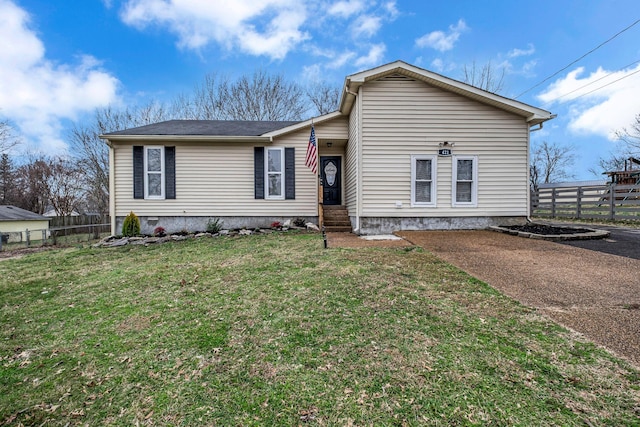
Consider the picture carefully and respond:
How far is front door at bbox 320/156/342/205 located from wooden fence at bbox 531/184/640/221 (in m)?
10.5

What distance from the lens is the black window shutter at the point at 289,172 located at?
10.2m

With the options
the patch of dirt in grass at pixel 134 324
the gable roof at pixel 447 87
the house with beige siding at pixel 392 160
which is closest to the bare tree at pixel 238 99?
the house with beige siding at pixel 392 160

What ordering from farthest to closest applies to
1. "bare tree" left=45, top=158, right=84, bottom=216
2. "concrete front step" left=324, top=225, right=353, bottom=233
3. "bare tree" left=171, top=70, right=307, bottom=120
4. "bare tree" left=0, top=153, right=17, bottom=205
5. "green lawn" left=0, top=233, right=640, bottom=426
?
"bare tree" left=0, top=153, right=17, bottom=205 → "bare tree" left=45, top=158, right=84, bottom=216 → "bare tree" left=171, top=70, right=307, bottom=120 → "concrete front step" left=324, top=225, right=353, bottom=233 → "green lawn" left=0, top=233, right=640, bottom=426

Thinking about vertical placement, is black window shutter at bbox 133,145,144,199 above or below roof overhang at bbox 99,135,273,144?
below

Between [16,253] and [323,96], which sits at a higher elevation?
[323,96]

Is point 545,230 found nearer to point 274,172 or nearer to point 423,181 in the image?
point 423,181

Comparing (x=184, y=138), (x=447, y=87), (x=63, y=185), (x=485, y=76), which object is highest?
(x=485, y=76)

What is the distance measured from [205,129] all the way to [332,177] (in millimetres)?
4884

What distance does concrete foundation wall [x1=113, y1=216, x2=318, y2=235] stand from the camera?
32.8 ft

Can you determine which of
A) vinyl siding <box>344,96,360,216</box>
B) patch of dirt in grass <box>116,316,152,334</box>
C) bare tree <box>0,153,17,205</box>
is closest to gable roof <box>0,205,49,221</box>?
bare tree <box>0,153,17,205</box>

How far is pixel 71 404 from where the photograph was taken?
2010 mm

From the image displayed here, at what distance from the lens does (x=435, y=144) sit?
8617 millimetres

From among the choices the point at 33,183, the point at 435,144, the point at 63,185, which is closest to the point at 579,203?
the point at 435,144

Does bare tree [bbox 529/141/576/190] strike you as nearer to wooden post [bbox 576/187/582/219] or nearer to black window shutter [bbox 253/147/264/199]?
wooden post [bbox 576/187/582/219]
